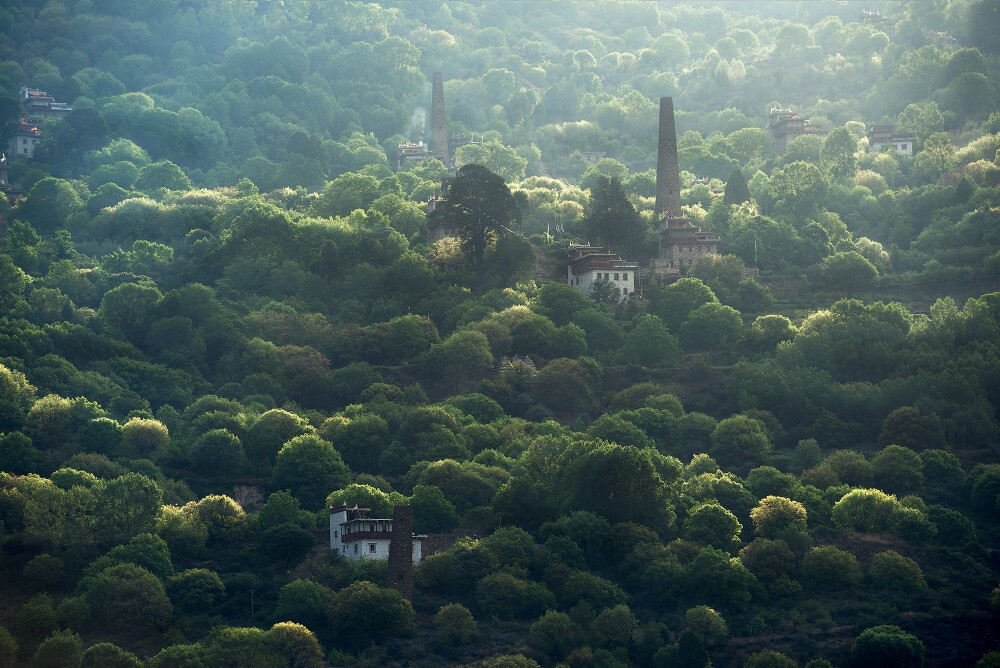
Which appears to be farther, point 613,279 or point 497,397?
point 613,279

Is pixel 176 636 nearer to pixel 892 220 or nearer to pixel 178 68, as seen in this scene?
pixel 892 220

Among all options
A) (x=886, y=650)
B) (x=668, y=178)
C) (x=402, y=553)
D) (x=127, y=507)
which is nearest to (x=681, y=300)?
(x=668, y=178)

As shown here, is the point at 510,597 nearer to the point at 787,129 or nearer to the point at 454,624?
the point at 454,624

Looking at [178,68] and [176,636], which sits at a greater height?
[178,68]

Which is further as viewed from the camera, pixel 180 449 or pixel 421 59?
pixel 421 59

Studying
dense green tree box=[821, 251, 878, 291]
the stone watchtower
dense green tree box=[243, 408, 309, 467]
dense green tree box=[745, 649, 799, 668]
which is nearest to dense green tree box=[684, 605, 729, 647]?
dense green tree box=[745, 649, 799, 668]

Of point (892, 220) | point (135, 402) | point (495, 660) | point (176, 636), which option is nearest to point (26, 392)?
point (135, 402)

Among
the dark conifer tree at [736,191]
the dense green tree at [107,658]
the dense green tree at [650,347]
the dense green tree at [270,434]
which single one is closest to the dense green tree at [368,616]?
the dense green tree at [107,658]

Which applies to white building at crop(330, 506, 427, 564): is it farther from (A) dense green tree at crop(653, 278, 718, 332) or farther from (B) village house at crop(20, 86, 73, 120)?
(B) village house at crop(20, 86, 73, 120)
